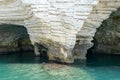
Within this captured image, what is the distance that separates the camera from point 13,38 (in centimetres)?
1493

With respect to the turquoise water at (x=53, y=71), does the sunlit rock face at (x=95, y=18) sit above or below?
above

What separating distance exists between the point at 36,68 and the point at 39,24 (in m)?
1.70

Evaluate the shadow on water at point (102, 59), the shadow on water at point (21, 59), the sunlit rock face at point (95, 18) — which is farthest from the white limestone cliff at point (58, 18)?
the shadow on water at point (102, 59)

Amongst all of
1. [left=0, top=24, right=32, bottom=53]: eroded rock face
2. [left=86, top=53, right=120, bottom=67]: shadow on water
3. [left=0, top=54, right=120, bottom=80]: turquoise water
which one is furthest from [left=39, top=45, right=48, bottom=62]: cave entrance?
[left=86, top=53, right=120, bottom=67]: shadow on water

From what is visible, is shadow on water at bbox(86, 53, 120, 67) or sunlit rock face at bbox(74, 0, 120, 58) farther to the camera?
shadow on water at bbox(86, 53, 120, 67)

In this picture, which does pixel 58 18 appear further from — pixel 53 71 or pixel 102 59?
pixel 102 59

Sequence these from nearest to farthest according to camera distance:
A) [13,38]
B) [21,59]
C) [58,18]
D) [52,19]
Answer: [58,18], [52,19], [21,59], [13,38]

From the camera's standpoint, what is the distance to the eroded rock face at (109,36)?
43.4ft

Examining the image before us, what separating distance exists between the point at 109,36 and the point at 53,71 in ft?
13.0

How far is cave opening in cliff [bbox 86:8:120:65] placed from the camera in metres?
13.2

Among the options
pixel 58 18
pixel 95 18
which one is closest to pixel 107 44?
pixel 95 18

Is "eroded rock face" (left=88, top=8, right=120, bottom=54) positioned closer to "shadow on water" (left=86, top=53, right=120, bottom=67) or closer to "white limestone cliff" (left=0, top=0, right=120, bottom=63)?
"shadow on water" (left=86, top=53, right=120, bottom=67)

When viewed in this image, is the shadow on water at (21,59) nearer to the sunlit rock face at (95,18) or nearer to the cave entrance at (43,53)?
the cave entrance at (43,53)

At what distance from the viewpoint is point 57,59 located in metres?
12.4
